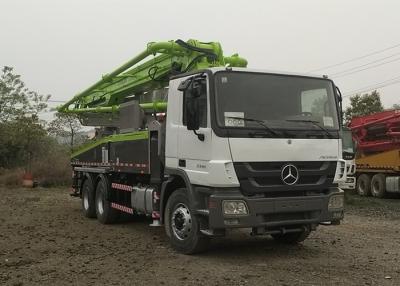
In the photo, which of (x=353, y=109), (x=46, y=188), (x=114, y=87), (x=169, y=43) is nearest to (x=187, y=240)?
(x=169, y=43)

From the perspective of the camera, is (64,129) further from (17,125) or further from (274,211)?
A: (274,211)

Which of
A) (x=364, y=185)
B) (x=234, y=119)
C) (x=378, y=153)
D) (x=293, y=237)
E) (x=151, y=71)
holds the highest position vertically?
(x=151, y=71)

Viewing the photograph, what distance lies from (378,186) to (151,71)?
40.8 feet

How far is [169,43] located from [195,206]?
149 inches

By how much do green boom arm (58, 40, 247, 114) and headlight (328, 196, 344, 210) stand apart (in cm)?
324

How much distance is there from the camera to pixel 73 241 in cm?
961

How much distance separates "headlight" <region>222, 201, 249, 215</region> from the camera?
738cm

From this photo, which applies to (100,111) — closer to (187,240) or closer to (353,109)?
(187,240)

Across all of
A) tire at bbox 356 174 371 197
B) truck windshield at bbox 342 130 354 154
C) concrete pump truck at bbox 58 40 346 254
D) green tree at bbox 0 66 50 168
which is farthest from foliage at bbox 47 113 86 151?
concrete pump truck at bbox 58 40 346 254

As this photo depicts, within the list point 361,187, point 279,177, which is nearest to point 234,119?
point 279,177

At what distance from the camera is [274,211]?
25.0ft

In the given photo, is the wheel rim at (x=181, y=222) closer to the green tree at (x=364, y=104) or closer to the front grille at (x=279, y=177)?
the front grille at (x=279, y=177)

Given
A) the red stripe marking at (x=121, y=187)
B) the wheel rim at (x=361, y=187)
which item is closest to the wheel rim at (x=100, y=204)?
the red stripe marking at (x=121, y=187)

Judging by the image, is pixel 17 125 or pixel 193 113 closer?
pixel 193 113
